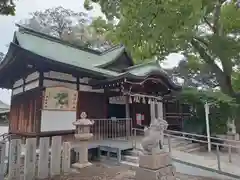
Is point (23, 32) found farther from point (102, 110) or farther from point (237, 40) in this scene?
point (237, 40)

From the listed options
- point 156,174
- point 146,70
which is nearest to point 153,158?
point 156,174

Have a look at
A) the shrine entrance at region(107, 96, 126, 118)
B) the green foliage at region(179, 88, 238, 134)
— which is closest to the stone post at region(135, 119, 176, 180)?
the shrine entrance at region(107, 96, 126, 118)

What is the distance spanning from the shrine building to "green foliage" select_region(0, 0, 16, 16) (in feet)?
6.37

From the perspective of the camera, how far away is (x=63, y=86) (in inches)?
336

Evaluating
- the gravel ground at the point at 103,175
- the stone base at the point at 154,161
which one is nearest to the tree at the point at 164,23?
the stone base at the point at 154,161

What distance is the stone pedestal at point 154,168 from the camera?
447cm

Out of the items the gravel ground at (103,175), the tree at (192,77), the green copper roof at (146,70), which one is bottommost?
the gravel ground at (103,175)

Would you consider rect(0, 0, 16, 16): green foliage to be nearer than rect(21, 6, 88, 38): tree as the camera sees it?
Yes

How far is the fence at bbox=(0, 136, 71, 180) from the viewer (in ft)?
14.5

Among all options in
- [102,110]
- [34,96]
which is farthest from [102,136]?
[34,96]

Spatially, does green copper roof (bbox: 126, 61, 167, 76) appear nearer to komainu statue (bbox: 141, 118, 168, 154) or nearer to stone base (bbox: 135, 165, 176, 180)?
komainu statue (bbox: 141, 118, 168, 154)

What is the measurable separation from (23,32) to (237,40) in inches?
480

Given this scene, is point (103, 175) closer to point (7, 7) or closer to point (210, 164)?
point (210, 164)

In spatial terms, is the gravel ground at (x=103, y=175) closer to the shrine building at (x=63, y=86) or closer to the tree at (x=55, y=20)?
the shrine building at (x=63, y=86)
